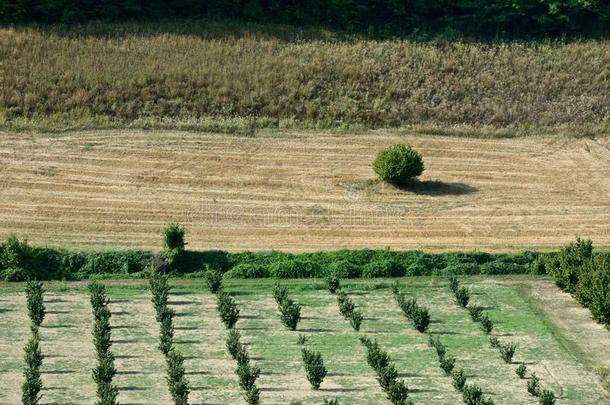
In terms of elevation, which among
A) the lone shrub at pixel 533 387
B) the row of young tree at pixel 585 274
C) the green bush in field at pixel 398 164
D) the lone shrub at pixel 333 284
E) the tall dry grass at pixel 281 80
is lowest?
the lone shrub at pixel 533 387

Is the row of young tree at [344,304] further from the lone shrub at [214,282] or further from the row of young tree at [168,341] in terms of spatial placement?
the row of young tree at [168,341]

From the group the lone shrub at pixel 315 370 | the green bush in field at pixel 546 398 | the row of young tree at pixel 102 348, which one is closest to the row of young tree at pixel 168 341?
the row of young tree at pixel 102 348

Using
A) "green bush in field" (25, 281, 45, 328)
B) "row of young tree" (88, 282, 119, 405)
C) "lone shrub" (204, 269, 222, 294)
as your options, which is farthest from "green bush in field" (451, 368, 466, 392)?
"green bush in field" (25, 281, 45, 328)

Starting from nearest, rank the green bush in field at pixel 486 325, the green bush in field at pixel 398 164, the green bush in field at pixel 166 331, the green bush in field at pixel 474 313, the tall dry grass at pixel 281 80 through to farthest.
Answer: the green bush in field at pixel 166 331 < the green bush in field at pixel 486 325 < the green bush in field at pixel 474 313 < the green bush in field at pixel 398 164 < the tall dry grass at pixel 281 80

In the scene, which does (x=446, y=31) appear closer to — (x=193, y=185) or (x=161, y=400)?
(x=193, y=185)

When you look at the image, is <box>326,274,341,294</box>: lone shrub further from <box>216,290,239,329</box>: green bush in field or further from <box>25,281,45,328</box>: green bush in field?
<box>25,281,45,328</box>: green bush in field

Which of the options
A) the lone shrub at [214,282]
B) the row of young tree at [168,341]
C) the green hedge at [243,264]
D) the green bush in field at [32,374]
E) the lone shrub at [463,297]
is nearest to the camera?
the green bush in field at [32,374]
